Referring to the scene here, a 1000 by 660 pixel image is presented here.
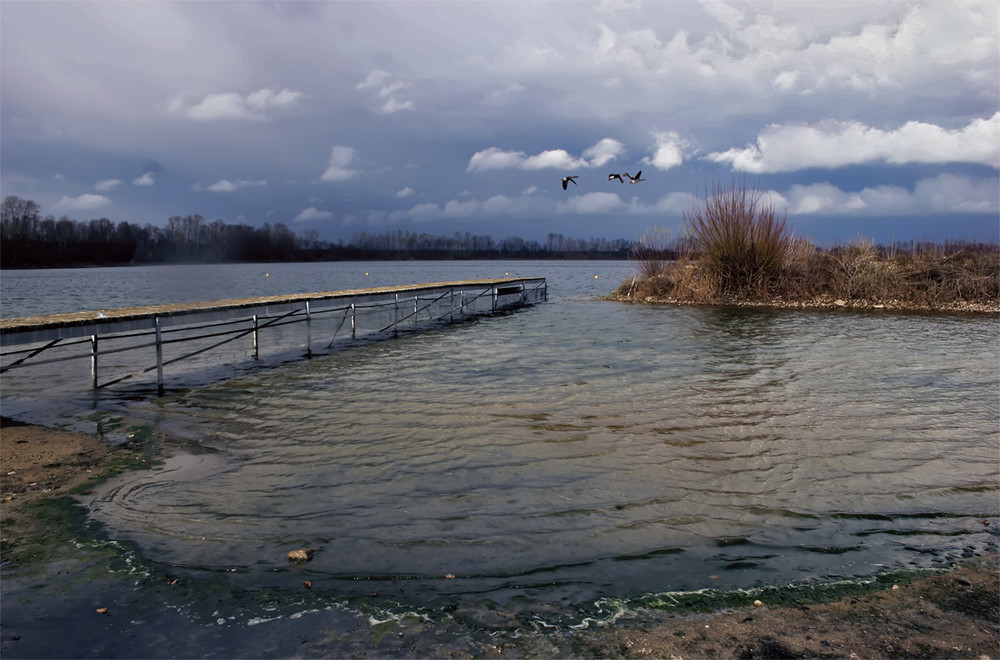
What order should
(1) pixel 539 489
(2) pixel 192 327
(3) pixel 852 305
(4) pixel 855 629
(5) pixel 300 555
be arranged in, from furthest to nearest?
(3) pixel 852 305
(2) pixel 192 327
(1) pixel 539 489
(5) pixel 300 555
(4) pixel 855 629

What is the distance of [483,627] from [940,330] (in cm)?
1923

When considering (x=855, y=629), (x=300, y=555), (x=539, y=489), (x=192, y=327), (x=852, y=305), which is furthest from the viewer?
(x=852, y=305)

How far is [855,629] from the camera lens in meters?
3.09

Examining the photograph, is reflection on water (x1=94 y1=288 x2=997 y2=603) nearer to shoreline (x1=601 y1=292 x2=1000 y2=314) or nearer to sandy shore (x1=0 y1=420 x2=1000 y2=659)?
sandy shore (x1=0 y1=420 x2=1000 y2=659)

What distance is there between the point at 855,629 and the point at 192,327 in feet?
43.1

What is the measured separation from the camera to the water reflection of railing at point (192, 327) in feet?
28.5

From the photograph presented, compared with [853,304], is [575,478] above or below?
below

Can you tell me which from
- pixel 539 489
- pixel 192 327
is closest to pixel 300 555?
pixel 539 489

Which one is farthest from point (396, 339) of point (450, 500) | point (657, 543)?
point (657, 543)

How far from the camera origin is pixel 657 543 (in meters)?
4.25

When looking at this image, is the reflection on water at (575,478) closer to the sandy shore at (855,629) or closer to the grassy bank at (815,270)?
the sandy shore at (855,629)

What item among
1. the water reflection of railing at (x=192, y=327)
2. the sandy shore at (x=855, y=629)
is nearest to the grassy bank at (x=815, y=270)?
the water reflection of railing at (x=192, y=327)

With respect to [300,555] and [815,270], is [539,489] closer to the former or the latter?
[300,555]

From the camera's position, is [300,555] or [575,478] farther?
[575,478]
